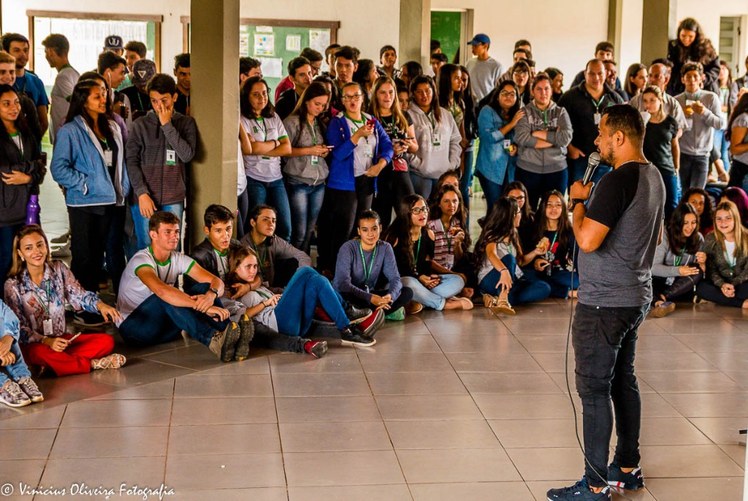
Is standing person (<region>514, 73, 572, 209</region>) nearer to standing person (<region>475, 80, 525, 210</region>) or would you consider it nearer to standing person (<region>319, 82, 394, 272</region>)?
standing person (<region>475, 80, 525, 210</region>)

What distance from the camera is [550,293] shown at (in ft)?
26.7

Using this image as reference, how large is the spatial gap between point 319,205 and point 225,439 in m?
3.35

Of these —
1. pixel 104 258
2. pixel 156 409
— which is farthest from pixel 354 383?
pixel 104 258

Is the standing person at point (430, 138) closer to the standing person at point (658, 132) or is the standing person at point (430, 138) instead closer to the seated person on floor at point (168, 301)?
the standing person at point (658, 132)

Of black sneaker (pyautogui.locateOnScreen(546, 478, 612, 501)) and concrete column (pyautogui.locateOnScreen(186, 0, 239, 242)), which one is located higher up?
concrete column (pyautogui.locateOnScreen(186, 0, 239, 242))

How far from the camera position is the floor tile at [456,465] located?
462 cm

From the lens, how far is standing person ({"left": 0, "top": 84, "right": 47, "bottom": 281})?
22.4 ft

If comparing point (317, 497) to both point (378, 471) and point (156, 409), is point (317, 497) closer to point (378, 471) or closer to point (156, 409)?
point (378, 471)

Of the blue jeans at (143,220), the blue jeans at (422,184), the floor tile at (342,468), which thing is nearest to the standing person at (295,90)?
the blue jeans at (422,184)

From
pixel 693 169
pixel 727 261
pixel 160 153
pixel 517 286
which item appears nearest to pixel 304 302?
pixel 160 153

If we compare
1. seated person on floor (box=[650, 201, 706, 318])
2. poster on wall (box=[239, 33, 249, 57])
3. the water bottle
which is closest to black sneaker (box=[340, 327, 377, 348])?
the water bottle

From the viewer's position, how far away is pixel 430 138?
8.62m

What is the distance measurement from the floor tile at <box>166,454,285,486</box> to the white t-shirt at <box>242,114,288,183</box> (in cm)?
326

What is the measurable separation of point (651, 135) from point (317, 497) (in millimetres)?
5622
